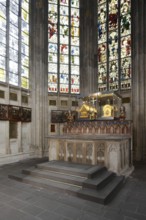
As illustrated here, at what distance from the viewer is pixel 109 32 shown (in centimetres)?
1254

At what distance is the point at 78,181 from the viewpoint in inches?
187

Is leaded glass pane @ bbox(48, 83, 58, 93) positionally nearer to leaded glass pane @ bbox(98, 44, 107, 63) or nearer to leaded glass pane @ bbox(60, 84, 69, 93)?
leaded glass pane @ bbox(60, 84, 69, 93)

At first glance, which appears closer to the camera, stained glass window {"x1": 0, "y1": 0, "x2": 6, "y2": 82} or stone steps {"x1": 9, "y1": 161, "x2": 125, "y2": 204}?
stone steps {"x1": 9, "y1": 161, "x2": 125, "y2": 204}

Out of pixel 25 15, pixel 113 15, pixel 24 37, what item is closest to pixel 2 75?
pixel 24 37

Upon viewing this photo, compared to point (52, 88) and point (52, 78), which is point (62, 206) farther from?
point (52, 78)

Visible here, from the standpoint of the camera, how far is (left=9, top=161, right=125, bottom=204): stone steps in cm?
423

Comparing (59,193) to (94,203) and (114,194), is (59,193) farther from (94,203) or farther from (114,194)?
(114,194)

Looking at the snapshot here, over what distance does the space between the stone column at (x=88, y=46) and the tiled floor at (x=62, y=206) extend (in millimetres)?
8994

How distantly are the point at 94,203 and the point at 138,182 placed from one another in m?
2.35

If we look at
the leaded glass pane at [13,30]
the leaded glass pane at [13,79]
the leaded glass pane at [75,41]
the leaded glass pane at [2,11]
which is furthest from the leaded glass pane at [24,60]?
the leaded glass pane at [75,41]

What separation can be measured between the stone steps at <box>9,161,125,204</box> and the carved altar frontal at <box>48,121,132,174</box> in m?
0.56

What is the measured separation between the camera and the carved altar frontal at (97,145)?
6.00 metres

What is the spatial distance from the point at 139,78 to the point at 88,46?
16.5 ft

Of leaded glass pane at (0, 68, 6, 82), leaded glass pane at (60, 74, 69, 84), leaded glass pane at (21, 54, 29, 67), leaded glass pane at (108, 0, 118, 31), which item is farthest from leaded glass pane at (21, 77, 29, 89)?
leaded glass pane at (108, 0, 118, 31)
